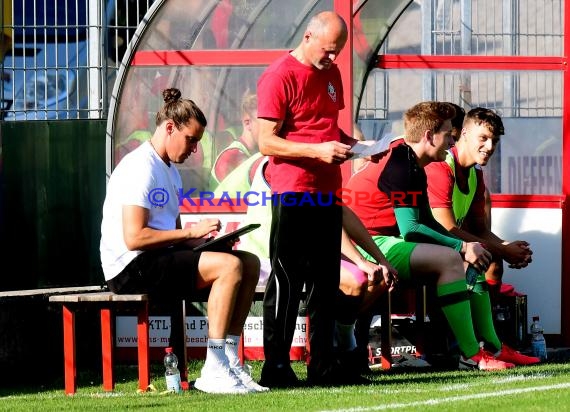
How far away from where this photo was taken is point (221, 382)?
6918 mm

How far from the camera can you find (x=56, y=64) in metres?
10.8

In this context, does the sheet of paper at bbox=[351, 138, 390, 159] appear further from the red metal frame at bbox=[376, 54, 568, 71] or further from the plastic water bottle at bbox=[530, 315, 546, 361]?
the red metal frame at bbox=[376, 54, 568, 71]

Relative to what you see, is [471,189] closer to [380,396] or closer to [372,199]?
[372,199]

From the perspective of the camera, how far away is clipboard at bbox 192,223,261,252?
707cm

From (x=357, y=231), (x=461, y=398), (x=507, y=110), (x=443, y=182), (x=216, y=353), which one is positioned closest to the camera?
(x=461, y=398)

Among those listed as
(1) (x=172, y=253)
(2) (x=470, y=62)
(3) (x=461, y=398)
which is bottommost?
(3) (x=461, y=398)

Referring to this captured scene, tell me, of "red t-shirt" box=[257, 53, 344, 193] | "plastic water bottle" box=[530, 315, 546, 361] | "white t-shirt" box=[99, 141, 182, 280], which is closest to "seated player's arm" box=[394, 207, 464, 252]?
"red t-shirt" box=[257, 53, 344, 193]

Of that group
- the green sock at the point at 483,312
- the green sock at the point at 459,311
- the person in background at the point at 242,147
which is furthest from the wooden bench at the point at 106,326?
the person in background at the point at 242,147

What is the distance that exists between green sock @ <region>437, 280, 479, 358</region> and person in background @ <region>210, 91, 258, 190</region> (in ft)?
7.11

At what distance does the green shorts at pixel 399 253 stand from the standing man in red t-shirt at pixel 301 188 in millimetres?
869

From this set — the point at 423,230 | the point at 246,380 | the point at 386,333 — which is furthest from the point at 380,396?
the point at 386,333

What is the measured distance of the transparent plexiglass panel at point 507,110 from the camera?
984cm

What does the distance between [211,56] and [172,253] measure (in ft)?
9.70

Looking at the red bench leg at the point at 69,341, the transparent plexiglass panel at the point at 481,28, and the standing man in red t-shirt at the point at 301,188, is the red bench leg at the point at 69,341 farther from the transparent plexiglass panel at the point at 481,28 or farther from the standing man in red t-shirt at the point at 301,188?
the transparent plexiglass panel at the point at 481,28
